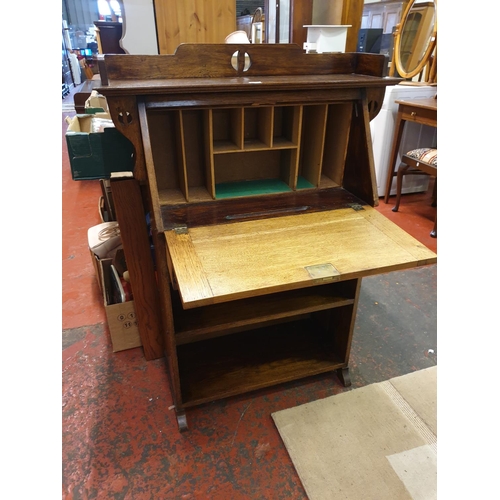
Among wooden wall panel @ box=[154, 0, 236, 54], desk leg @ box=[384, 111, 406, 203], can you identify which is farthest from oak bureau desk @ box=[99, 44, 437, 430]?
desk leg @ box=[384, 111, 406, 203]

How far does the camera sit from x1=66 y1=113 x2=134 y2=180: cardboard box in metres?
1.41

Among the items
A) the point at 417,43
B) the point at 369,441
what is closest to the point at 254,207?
the point at 369,441

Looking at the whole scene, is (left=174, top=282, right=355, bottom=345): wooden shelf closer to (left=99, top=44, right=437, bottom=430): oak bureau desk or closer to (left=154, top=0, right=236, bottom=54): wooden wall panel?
(left=99, top=44, right=437, bottom=430): oak bureau desk

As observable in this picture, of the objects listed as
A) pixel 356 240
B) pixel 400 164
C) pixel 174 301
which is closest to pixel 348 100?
pixel 356 240

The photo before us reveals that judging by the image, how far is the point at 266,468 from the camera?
1479 mm

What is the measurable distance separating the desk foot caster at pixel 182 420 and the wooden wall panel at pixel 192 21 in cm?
179

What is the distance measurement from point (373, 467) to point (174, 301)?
1.03 meters

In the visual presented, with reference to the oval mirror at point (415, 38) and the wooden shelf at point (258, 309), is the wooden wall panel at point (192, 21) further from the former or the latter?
the oval mirror at point (415, 38)

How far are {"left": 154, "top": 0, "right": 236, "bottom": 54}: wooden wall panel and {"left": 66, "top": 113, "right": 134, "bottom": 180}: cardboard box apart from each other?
84cm

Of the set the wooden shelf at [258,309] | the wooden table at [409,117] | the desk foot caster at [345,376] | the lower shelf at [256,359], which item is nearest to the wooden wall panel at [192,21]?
the wooden shelf at [258,309]

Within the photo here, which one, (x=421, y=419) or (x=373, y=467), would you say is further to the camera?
(x=421, y=419)

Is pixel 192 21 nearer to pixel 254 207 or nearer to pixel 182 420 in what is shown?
pixel 254 207

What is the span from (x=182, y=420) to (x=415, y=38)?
3.68 meters

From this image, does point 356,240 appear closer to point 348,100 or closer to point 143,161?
point 348,100
